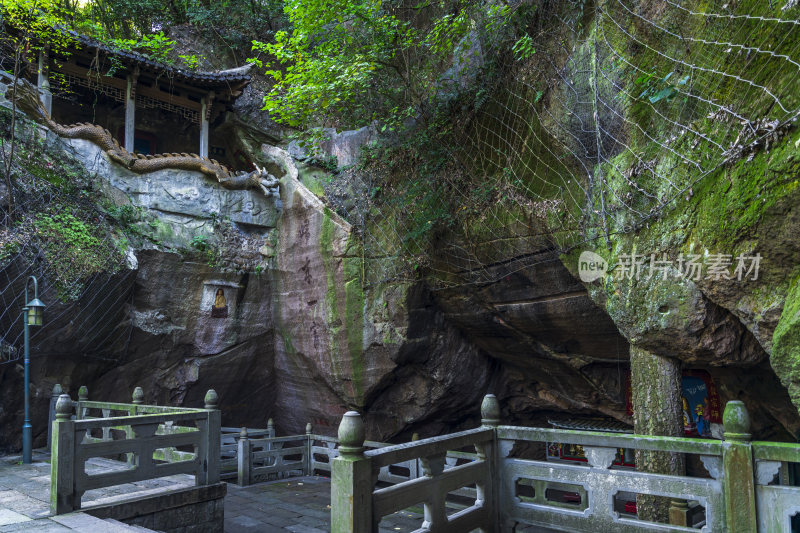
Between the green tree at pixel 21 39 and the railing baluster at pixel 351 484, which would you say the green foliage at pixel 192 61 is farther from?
the railing baluster at pixel 351 484

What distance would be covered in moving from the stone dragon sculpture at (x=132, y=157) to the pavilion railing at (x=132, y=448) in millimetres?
6103

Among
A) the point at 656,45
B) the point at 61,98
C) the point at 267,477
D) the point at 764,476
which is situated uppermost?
the point at 61,98

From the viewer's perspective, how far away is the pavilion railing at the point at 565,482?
153 inches

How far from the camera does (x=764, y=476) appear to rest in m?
3.98

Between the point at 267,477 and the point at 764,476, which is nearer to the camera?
the point at 764,476

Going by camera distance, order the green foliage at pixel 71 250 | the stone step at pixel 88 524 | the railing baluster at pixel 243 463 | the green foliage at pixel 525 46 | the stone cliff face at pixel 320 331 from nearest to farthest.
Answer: the stone step at pixel 88 524
the green foliage at pixel 525 46
the stone cliff face at pixel 320 331
the green foliage at pixel 71 250
the railing baluster at pixel 243 463

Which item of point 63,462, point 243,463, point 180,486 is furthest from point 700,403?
point 63,462

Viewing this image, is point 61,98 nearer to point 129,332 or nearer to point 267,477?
point 129,332

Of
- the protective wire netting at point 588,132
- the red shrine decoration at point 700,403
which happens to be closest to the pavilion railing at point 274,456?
the protective wire netting at point 588,132

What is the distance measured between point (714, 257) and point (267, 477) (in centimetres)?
942

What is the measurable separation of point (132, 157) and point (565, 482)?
11.4 metres

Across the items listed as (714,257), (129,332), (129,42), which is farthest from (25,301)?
(714,257)

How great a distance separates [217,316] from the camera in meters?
12.7

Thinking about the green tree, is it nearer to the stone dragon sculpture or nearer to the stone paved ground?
the stone dragon sculpture
